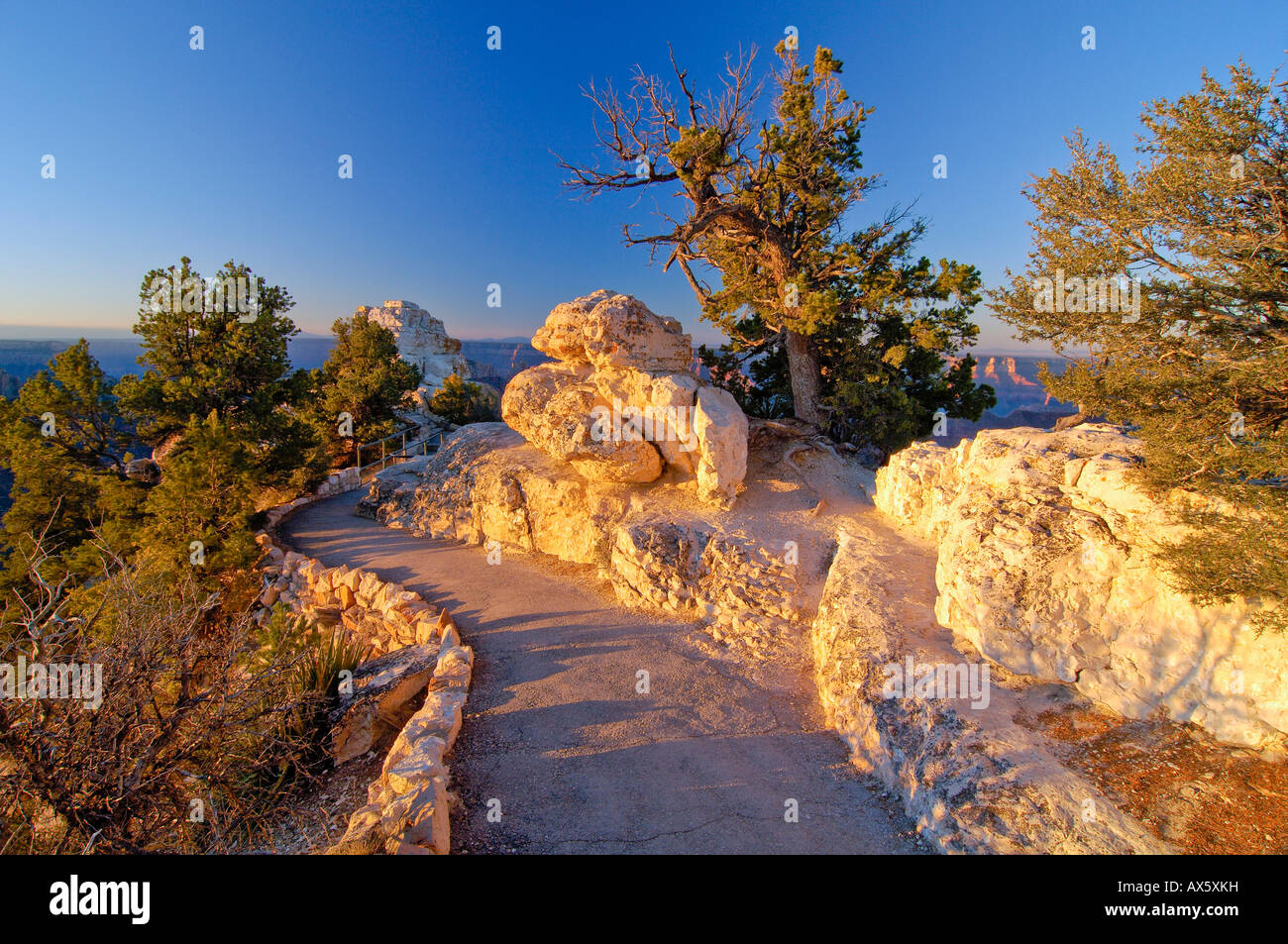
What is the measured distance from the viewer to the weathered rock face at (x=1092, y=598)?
194 inches

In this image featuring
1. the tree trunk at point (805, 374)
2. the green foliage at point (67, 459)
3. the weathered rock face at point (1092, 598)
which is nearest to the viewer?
the weathered rock face at point (1092, 598)

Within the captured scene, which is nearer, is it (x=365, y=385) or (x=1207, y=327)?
(x=1207, y=327)

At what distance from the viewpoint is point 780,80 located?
13.4 m

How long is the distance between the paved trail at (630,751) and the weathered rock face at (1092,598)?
2682 mm

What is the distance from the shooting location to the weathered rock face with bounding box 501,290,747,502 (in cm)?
1143

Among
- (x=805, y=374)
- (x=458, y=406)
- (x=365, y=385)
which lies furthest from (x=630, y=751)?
(x=458, y=406)

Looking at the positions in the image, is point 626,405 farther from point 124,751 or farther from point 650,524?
point 124,751

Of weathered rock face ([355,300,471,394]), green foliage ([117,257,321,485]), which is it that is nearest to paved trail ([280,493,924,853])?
green foliage ([117,257,321,485])

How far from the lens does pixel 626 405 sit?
12289 millimetres

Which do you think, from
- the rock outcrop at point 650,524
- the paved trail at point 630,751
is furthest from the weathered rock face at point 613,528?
the paved trail at point 630,751

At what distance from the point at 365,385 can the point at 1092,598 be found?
82.0 ft

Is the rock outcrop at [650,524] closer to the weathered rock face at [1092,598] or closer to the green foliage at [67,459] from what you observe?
the weathered rock face at [1092,598]

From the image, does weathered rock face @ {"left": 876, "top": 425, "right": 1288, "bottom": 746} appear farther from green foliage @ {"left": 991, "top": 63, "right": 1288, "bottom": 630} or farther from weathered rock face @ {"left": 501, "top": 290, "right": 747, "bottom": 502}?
weathered rock face @ {"left": 501, "top": 290, "right": 747, "bottom": 502}

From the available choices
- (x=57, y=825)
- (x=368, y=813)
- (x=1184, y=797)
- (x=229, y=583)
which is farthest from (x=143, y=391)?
(x=1184, y=797)
